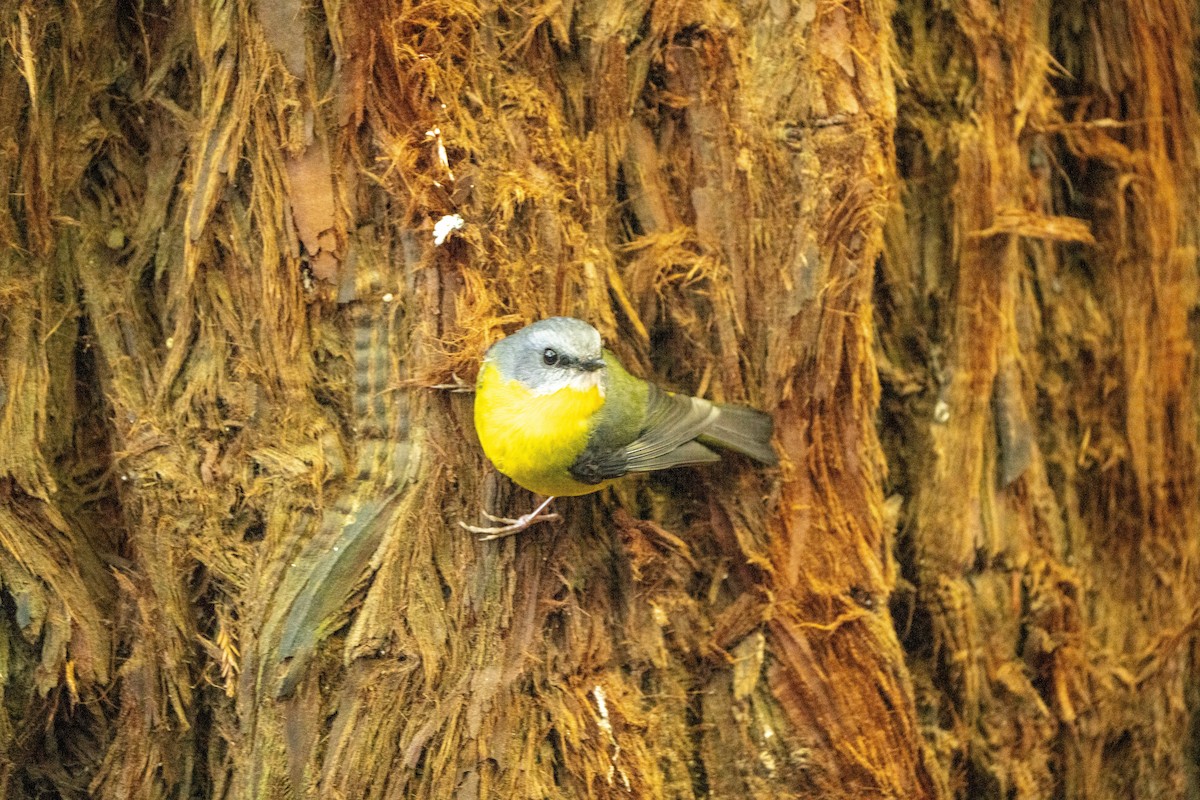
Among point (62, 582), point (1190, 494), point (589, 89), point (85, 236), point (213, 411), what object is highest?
point (589, 89)

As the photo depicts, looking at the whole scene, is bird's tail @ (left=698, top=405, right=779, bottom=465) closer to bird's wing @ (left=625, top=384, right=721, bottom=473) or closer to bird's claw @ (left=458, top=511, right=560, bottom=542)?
bird's wing @ (left=625, top=384, right=721, bottom=473)

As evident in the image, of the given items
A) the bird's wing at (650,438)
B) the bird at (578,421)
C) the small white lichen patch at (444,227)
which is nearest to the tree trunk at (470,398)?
the small white lichen patch at (444,227)

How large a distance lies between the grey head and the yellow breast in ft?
0.13

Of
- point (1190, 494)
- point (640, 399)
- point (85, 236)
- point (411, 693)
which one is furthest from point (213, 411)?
point (1190, 494)

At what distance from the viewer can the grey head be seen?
12.3 ft

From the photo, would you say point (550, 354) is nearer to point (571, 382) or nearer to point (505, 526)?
point (571, 382)

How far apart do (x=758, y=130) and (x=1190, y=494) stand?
289cm

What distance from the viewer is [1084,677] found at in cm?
485

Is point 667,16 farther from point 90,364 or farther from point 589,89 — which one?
point 90,364

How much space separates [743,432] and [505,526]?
3.24 feet

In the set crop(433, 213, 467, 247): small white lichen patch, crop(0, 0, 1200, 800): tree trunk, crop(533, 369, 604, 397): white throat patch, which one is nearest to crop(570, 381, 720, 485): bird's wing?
crop(533, 369, 604, 397): white throat patch

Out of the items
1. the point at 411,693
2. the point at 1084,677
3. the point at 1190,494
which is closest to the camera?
the point at 411,693

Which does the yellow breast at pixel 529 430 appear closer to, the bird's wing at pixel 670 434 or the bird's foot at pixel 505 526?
the bird's foot at pixel 505 526

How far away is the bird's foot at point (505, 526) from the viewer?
3941mm
